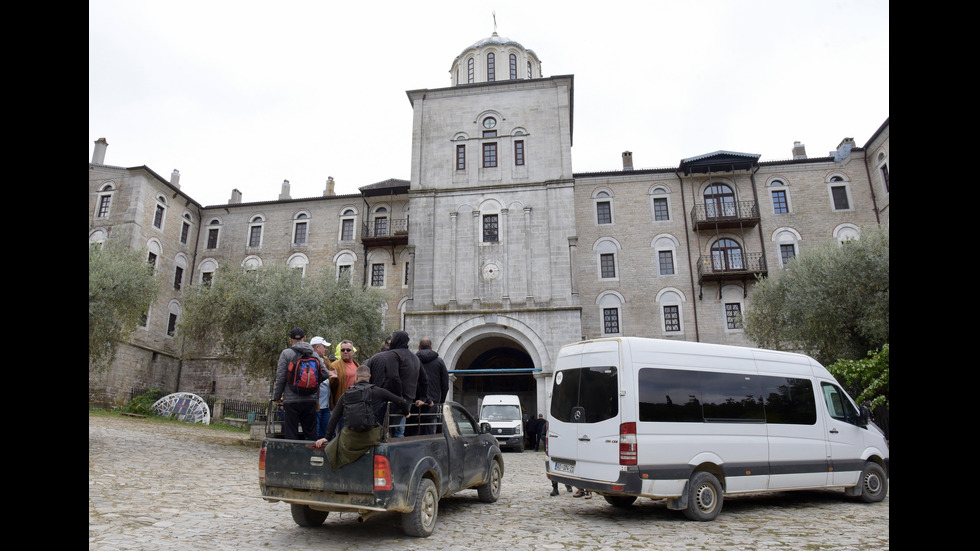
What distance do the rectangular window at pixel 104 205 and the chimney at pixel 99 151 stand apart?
2.93m

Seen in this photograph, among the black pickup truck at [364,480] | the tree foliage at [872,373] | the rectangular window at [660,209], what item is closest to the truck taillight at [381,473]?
the black pickup truck at [364,480]

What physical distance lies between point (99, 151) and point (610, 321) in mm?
31507

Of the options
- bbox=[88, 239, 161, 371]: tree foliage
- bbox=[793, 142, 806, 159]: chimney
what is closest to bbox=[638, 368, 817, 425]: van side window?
bbox=[88, 239, 161, 371]: tree foliage

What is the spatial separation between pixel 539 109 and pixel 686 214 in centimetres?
976

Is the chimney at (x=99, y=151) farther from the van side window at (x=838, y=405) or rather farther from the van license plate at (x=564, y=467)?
the van side window at (x=838, y=405)

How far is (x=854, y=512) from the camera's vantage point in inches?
326

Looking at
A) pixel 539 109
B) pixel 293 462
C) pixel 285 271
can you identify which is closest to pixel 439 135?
pixel 539 109

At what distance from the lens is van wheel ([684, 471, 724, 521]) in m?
7.50

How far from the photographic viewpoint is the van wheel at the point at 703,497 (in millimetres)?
7504

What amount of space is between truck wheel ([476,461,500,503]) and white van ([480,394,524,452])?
39.1 feet

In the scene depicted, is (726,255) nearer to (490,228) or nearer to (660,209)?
(660,209)

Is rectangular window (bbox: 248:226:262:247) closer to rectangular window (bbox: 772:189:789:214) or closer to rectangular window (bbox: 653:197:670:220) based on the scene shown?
rectangular window (bbox: 653:197:670:220)
